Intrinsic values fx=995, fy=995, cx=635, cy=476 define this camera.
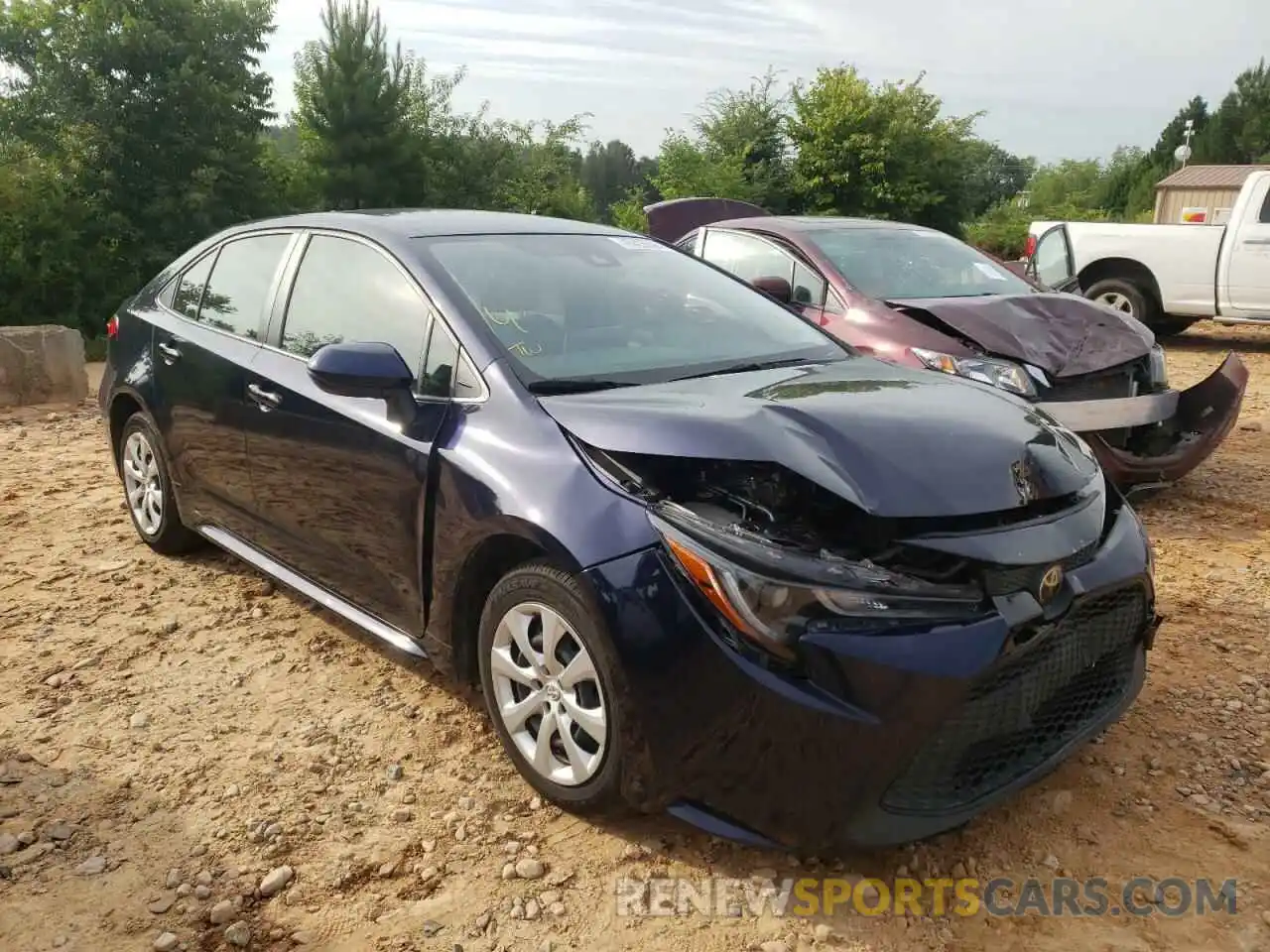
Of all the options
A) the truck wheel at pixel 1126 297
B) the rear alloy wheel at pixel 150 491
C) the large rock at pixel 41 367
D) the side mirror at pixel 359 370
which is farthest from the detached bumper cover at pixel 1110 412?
the large rock at pixel 41 367

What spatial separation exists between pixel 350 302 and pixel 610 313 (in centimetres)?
90

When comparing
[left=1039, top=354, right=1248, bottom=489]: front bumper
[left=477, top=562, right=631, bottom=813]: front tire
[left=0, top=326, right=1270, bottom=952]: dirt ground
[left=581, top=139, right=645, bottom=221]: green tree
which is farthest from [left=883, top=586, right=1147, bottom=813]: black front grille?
[left=581, top=139, right=645, bottom=221]: green tree

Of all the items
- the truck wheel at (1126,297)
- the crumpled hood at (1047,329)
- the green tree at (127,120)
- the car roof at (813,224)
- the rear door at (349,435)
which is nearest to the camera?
the rear door at (349,435)

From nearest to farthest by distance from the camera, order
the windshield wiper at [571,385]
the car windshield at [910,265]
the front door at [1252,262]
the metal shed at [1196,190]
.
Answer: the windshield wiper at [571,385] → the car windshield at [910,265] → the front door at [1252,262] → the metal shed at [1196,190]

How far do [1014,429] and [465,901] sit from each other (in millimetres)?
1855

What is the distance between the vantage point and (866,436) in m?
2.49

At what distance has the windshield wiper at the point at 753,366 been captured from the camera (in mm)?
3043

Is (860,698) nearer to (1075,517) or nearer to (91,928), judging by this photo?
(1075,517)

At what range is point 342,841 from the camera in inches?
103

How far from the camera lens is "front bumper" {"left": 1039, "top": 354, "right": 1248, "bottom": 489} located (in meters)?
4.88

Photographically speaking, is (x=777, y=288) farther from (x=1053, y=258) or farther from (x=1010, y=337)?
(x=1053, y=258)

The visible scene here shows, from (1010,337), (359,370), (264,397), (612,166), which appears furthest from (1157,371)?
(612,166)

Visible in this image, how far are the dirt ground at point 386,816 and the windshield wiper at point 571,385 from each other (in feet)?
3.64

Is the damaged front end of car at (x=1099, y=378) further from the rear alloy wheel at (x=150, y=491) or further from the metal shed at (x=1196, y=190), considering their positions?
the metal shed at (x=1196, y=190)
